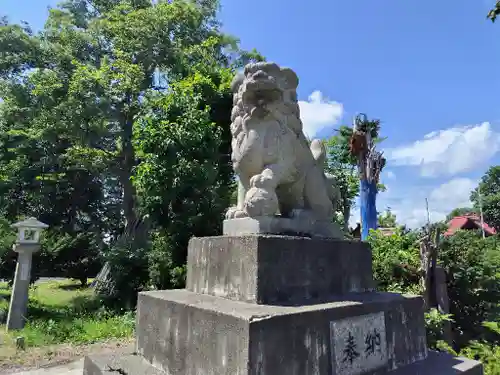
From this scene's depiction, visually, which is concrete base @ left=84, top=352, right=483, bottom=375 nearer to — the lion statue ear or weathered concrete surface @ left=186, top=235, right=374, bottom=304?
weathered concrete surface @ left=186, top=235, right=374, bottom=304

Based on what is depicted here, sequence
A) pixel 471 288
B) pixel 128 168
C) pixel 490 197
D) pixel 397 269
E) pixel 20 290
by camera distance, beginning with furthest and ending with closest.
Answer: pixel 490 197 → pixel 128 168 → pixel 20 290 → pixel 397 269 → pixel 471 288

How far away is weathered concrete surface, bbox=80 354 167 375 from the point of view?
102 inches

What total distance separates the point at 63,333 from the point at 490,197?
34547 mm

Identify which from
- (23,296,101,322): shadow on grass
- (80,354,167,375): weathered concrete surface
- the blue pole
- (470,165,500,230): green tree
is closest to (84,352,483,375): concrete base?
(80,354,167,375): weathered concrete surface

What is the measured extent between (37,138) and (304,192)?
11800mm

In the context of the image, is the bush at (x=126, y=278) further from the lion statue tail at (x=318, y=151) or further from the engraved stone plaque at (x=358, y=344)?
the engraved stone plaque at (x=358, y=344)

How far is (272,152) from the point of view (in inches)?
108

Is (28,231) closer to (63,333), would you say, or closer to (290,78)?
(63,333)

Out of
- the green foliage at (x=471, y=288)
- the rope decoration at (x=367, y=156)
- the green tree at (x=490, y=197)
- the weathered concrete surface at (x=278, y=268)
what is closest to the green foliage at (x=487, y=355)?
the green foliage at (x=471, y=288)

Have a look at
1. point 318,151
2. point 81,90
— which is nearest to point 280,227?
point 318,151

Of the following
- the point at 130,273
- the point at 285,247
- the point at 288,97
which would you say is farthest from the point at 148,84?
the point at 285,247

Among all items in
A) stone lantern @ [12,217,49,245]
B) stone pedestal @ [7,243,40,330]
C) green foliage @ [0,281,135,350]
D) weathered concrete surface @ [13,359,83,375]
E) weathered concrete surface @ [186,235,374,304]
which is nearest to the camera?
weathered concrete surface @ [186,235,374,304]

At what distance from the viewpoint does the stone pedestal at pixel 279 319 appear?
201 centimetres

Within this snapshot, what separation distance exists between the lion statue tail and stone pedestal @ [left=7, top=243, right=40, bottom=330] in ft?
22.8
